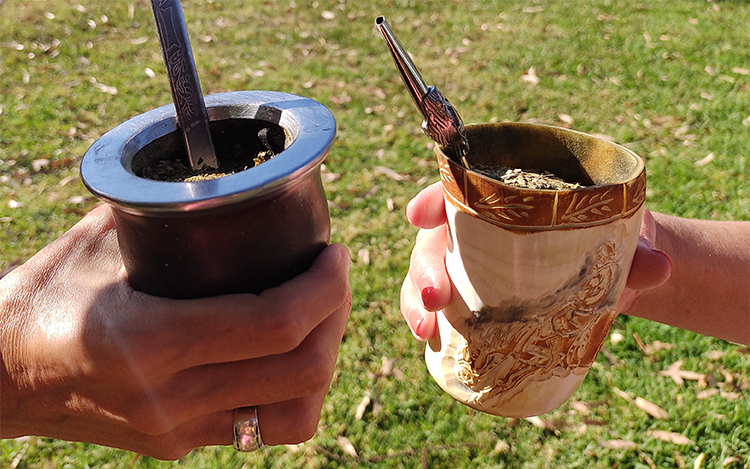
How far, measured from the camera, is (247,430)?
1.15m

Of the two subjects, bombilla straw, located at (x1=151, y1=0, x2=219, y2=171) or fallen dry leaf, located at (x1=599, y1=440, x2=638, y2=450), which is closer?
bombilla straw, located at (x1=151, y1=0, x2=219, y2=171)

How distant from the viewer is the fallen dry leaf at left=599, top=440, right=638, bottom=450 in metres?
2.46

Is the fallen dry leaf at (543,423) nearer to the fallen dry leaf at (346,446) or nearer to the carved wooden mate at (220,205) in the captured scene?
the fallen dry leaf at (346,446)

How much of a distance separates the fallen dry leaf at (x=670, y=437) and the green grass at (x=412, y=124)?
0.02 m

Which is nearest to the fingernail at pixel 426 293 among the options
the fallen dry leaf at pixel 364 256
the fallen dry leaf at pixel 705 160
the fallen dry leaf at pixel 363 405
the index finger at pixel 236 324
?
the index finger at pixel 236 324

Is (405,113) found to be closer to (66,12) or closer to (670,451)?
(670,451)

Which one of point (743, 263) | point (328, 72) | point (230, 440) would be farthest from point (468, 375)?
point (328, 72)

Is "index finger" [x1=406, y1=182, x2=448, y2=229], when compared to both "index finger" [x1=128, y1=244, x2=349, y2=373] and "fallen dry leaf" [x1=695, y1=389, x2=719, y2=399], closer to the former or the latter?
"index finger" [x1=128, y1=244, x2=349, y2=373]

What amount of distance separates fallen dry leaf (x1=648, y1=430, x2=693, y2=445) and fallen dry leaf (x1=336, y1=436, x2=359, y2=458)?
1.27 m

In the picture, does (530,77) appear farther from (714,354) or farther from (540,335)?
(540,335)

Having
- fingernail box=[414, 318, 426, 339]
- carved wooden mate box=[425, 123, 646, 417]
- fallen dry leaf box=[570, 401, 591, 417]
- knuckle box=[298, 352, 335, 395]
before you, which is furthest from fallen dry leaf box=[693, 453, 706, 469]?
knuckle box=[298, 352, 335, 395]

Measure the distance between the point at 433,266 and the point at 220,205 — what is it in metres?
0.62

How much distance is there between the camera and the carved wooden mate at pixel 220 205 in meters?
0.84

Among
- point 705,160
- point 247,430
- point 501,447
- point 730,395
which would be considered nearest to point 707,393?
point 730,395
